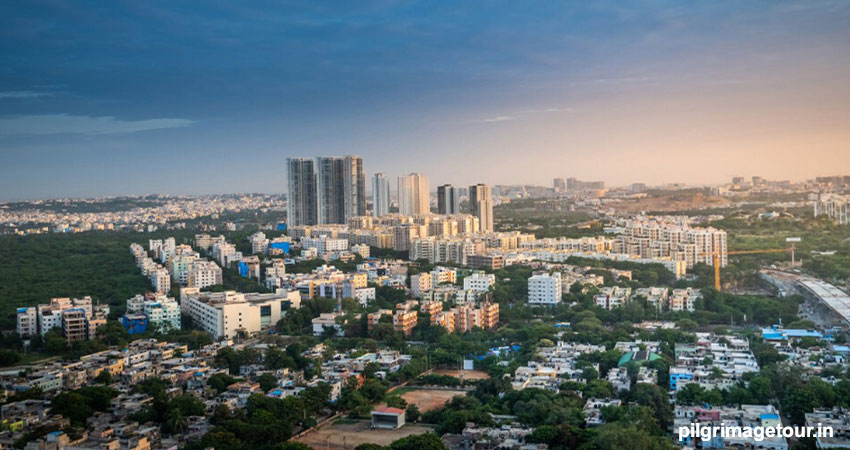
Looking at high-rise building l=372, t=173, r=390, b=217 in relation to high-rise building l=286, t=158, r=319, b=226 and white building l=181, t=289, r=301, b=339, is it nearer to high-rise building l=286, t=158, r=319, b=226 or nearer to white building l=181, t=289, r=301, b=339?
high-rise building l=286, t=158, r=319, b=226

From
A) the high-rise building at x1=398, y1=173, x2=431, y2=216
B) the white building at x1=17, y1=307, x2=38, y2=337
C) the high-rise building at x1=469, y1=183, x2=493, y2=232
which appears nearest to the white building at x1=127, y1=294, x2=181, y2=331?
the white building at x1=17, y1=307, x2=38, y2=337

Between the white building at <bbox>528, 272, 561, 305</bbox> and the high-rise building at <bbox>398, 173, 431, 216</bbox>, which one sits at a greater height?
the high-rise building at <bbox>398, 173, 431, 216</bbox>

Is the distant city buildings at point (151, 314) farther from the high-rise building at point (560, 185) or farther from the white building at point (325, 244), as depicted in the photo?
the high-rise building at point (560, 185)

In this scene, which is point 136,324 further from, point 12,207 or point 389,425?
point 12,207

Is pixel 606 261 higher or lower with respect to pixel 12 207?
lower

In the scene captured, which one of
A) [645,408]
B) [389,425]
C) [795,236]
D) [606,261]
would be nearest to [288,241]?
[606,261]

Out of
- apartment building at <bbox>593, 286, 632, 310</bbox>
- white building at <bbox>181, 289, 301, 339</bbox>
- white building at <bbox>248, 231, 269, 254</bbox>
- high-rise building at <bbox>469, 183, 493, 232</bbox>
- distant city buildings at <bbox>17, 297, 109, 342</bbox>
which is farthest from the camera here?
high-rise building at <bbox>469, 183, 493, 232</bbox>

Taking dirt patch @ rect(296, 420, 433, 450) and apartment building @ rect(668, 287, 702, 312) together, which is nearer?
dirt patch @ rect(296, 420, 433, 450)
